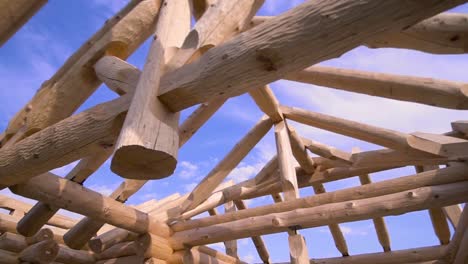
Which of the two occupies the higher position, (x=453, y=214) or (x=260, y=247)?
(x=260, y=247)

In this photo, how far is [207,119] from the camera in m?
6.16

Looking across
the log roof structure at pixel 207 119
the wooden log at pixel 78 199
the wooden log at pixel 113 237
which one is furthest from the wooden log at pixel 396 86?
the wooden log at pixel 113 237

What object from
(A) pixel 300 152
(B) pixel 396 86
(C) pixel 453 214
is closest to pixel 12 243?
(A) pixel 300 152

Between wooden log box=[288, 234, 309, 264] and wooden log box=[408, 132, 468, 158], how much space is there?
185 cm

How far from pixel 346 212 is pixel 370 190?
0.46m

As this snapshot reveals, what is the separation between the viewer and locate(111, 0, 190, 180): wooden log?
7.67 feet

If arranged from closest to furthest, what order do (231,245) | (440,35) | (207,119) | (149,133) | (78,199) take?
(149,133) < (440,35) < (78,199) < (207,119) < (231,245)

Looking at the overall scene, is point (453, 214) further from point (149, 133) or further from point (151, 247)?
point (149, 133)

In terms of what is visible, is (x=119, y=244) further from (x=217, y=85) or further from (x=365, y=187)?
(x=217, y=85)

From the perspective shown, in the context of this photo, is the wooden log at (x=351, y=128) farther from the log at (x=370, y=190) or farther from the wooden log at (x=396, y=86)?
the wooden log at (x=396, y=86)

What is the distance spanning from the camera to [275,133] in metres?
6.43

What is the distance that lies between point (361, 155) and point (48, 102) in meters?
4.41

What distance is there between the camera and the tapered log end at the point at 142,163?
2.37 m

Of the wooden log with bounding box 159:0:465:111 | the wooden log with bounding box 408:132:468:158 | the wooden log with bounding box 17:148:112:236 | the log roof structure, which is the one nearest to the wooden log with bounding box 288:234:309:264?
the log roof structure
